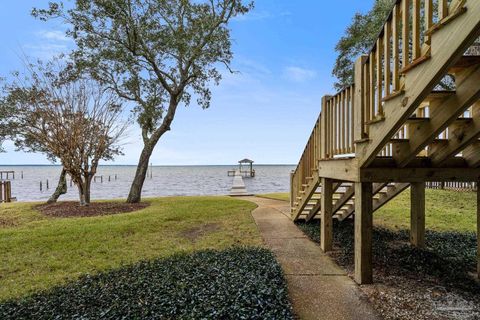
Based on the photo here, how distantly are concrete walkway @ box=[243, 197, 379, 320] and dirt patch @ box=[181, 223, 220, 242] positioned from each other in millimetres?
1283

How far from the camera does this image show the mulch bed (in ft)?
9.57

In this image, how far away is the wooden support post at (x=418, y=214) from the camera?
4.93m

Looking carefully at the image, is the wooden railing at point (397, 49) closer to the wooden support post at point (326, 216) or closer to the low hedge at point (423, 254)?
the wooden support post at point (326, 216)

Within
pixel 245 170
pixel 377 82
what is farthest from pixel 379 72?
pixel 245 170

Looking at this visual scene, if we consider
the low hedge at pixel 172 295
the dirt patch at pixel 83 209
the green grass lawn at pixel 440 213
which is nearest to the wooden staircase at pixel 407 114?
the low hedge at pixel 172 295

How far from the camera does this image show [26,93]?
10.5 meters

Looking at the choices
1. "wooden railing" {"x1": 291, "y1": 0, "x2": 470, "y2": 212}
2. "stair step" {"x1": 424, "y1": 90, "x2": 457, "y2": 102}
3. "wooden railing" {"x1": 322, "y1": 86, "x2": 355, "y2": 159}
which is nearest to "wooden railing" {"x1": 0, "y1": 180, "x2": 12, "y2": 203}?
"wooden railing" {"x1": 291, "y1": 0, "x2": 470, "y2": 212}

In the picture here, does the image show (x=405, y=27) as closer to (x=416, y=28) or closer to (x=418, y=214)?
(x=416, y=28)

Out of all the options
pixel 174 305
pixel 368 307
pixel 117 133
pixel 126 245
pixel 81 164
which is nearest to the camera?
pixel 174 305

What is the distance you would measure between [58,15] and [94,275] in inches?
375

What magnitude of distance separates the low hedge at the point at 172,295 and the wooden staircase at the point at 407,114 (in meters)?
1.39

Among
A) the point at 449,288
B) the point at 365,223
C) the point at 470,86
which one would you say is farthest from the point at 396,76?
the point at 449,288

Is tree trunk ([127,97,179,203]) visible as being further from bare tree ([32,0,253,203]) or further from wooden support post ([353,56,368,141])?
wooden support post ([353,56,368,141])

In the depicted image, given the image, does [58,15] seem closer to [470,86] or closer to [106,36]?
[106,36]
